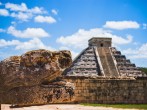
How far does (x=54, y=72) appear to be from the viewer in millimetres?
7855

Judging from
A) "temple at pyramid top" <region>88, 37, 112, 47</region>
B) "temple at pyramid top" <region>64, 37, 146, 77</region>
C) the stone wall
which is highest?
"temple at pyramid top" <region>88, 37, 112, 47</region>

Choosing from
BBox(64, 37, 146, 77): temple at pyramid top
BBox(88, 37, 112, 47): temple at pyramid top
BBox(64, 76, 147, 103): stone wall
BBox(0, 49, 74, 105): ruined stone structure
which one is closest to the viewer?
BBox(0, 49, 74, 105): ruined stone structure

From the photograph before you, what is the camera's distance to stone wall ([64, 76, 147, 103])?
1570 centimetres

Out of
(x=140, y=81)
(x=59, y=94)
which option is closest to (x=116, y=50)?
(x=140, y=81)

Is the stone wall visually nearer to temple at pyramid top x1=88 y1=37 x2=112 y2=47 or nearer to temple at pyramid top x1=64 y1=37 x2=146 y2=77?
temple at pyramid top x1=64 y1=37 x2=146 y2=77

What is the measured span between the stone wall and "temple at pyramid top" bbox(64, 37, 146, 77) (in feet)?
70.2

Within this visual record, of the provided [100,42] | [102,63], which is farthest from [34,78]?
[100,42]

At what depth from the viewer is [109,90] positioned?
16.4 metres

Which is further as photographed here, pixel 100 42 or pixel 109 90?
pixel 100 42

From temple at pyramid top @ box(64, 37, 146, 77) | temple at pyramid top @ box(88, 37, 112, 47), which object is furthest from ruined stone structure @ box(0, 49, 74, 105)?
temple at pyramid top @ box(88, 37, 112, 47)

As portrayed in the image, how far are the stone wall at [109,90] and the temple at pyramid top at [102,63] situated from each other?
21403 mm

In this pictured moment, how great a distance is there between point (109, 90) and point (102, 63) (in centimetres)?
2853

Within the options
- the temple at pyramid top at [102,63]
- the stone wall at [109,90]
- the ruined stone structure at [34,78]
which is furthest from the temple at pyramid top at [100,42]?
the ruined stone structure at [34,78]

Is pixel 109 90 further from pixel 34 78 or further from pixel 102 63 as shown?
pixel 102 63
